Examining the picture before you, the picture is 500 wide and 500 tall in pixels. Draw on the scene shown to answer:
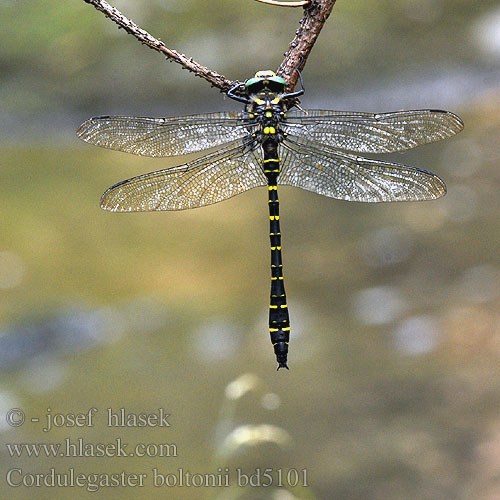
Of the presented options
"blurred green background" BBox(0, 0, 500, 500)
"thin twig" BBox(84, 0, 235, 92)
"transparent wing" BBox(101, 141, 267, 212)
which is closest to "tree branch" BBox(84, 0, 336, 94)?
"thin twig" BBox(84, 0, 235, 92)

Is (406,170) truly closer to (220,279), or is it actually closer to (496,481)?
(496,481)

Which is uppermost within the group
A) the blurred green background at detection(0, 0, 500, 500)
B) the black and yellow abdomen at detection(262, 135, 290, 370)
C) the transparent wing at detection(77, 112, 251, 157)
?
the blurred green background at detection(0, 0, 500, 500)

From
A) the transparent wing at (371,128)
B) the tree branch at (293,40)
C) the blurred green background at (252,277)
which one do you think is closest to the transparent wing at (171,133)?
the transparent wing at (371,128)

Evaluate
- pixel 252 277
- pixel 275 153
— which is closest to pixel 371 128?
pixel 275 153

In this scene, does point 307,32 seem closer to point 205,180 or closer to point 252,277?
point 205,180

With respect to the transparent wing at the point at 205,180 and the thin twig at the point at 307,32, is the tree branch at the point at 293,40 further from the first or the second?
the transparent wing at the point at 205,180

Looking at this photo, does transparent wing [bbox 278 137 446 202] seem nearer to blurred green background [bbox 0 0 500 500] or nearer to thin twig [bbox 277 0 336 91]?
thin twig [bbox 277 0 336 91]
